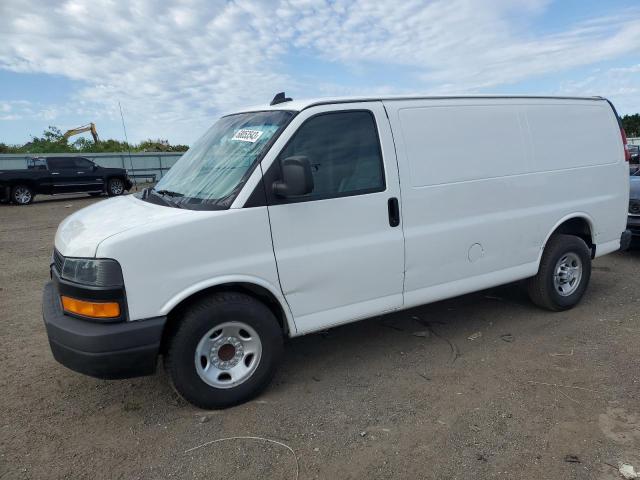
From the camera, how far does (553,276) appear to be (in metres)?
5.06

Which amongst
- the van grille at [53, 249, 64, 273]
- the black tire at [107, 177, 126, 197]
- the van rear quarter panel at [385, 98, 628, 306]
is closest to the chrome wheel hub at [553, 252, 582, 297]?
the van rear quarter panel at [385, 98, 628, 306]

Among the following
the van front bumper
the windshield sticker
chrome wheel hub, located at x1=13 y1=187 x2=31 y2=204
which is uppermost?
the windshield sticker

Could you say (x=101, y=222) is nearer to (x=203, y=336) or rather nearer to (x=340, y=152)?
(x=203, y=336)

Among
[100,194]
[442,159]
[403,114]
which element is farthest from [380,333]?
[100,194]

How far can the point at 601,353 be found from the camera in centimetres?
421

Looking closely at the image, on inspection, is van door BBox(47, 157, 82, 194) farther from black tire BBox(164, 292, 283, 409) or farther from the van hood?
black tire BBox(164, 292, 283, 409)

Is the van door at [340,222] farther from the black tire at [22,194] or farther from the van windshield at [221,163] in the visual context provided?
the black tire at [22,194]

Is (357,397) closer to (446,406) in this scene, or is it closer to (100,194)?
(446,406)

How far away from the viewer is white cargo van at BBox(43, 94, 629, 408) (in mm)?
3154

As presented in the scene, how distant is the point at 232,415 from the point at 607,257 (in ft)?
20.9

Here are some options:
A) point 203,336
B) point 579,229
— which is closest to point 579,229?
point 579,229

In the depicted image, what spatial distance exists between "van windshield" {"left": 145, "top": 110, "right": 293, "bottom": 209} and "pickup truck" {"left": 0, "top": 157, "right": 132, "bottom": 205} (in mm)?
16997

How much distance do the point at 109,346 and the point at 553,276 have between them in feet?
13.4

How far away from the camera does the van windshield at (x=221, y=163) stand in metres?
3.52
